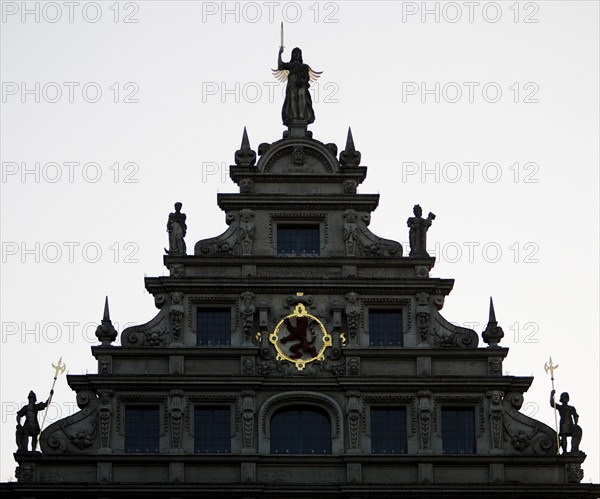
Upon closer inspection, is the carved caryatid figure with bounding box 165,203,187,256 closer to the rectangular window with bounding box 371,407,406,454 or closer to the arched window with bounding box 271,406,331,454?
the arched window with bounding box 271,406,331,454

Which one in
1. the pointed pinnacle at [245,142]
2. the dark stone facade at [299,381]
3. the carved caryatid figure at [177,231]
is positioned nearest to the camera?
the dark stone facade at [299,381]

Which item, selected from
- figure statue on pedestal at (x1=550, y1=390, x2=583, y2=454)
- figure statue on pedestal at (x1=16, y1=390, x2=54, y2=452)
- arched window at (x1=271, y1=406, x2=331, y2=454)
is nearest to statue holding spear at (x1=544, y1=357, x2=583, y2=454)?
figure statue on pedestal at (x1=550, y1=390, x2=583, y2=454)

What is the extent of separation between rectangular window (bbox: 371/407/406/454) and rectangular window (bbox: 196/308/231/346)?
14.4ft

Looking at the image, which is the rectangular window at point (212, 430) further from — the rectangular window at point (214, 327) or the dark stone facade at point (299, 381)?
the rectangular window at point (214, 327)

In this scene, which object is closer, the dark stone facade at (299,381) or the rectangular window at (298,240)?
the dark stone facade at (299,381)

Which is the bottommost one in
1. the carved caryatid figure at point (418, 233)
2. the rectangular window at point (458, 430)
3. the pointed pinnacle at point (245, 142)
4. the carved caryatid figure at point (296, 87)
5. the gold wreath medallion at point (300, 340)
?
the rectangular window at point (458, 430)

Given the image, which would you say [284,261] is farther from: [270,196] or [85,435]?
[85,435]

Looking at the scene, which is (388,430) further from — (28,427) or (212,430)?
(28,427)

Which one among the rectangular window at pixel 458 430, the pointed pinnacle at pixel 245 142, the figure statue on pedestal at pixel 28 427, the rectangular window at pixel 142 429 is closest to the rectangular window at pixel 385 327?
the rectangular window at pixel 458 430

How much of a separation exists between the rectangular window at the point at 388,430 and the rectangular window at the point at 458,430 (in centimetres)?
109

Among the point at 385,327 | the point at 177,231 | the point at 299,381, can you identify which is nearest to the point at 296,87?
the point at 177,231

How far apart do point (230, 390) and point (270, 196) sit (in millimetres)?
5759

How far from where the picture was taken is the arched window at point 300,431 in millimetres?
59062

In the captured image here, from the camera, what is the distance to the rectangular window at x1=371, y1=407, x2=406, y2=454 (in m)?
59.0
